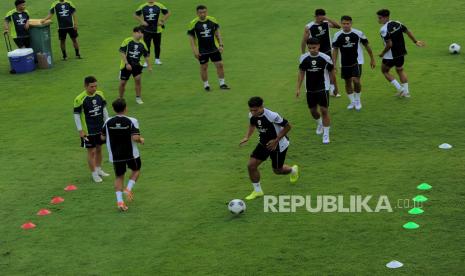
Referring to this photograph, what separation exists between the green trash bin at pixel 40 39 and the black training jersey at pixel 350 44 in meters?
10.8

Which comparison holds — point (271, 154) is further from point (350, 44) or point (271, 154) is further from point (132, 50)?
point (132, 50)

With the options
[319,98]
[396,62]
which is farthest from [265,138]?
[396,62]

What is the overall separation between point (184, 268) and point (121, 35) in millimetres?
18216

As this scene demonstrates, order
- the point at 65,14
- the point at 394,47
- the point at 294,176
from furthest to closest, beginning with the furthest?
the point at 65,14
the point at 394,47
the point at 294,176

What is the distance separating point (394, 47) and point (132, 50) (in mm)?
6947

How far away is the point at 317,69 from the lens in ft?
57.5

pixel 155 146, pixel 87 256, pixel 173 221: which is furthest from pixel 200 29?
pixel 87 256

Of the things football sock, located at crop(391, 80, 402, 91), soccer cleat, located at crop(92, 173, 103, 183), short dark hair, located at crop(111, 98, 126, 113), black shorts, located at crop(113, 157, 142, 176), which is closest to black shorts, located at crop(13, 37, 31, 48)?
soccer cleat, located at crop(92, 173, 103, 183)

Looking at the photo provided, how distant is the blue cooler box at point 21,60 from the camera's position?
2548 centimetres

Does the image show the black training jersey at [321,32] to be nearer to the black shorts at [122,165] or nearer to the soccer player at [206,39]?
the soccer player at [206,39]

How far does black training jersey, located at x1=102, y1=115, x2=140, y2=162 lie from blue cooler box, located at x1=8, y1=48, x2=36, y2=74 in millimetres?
11961

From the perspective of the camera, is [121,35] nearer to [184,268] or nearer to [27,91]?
[27,91]

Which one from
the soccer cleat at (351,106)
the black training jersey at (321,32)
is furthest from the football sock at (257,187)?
the black training jersey at (321,32)

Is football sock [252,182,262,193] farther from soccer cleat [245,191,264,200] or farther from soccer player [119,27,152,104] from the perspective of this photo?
soccer player [119,27,152,104]
